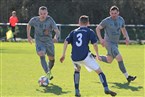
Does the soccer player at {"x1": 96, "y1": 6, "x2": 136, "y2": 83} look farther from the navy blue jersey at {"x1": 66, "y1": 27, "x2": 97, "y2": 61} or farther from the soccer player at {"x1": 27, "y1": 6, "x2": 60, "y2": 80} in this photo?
the navy blue jersey at {"x1": 66, "y1": 27, "x2": 97, "y2": 61}

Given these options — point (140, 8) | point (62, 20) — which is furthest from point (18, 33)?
point (140, 8)

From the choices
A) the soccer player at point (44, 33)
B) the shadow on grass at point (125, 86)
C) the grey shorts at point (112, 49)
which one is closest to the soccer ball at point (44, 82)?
the soccer player at point (44, 33)

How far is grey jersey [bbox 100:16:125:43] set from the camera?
1289 centimetres

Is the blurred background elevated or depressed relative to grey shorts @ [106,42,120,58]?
depressed

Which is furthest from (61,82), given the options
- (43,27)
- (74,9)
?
(74,9)

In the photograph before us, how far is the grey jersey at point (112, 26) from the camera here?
12.9 meters

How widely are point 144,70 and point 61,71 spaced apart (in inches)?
105

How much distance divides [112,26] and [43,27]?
6.20ft

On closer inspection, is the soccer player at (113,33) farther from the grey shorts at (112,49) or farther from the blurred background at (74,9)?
the blurred background at (74,9)

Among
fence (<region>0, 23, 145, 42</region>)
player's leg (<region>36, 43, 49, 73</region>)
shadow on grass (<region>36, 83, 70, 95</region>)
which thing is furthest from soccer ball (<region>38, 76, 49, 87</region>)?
fence (<region>0, 23, 145, 42</region>)

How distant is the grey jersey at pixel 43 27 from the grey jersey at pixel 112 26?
1415 mm

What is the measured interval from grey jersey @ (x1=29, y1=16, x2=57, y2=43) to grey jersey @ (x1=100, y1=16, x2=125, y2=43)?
1415mm

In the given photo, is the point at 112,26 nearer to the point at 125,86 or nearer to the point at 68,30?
the point at 125,86

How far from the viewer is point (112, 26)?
509 inches
